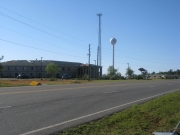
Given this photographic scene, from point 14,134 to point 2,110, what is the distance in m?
3.55

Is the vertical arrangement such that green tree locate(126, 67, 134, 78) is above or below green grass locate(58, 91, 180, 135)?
above

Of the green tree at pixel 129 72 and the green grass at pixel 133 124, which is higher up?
the green tree at pixel 129 72

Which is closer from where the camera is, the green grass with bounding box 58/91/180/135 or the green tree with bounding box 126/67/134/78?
the green grass with bounding box 58/91/180/135

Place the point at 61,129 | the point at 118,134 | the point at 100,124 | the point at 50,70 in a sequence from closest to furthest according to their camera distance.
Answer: the point at 118,134, the point at 61,129, the point at 100,124, the point at 50,70

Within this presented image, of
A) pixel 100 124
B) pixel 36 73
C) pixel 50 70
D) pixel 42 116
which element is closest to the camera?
pixel 100 124

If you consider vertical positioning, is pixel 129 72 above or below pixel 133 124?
above

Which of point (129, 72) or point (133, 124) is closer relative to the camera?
point (133, 124)

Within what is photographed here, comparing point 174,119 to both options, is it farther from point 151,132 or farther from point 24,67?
→ point 24,67

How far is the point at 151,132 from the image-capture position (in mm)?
6629

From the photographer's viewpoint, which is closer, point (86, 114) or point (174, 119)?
point (174, 119)

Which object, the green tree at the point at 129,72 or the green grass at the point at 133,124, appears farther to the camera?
the green tree at the point at 129,72

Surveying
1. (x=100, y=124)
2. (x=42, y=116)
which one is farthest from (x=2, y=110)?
(x=100, y=124)

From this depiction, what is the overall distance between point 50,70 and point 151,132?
81070 millimetres

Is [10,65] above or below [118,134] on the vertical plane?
above
